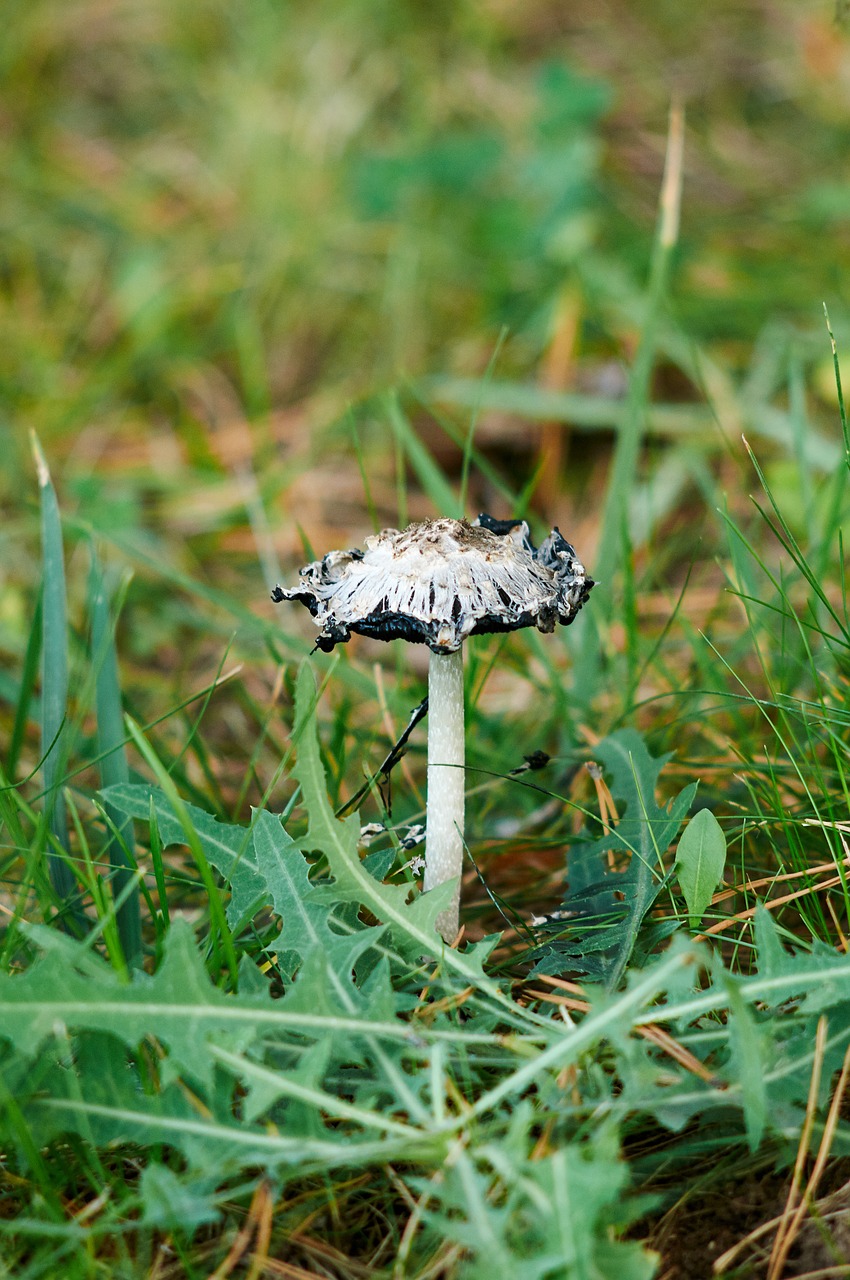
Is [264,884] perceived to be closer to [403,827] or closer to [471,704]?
[403,827]

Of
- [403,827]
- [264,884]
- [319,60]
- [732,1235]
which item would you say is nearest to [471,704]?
[403,827]

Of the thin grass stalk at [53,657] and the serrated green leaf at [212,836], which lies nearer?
the serrated green leaf at [212,836]

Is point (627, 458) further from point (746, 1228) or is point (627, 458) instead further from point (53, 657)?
point (746, 1228)

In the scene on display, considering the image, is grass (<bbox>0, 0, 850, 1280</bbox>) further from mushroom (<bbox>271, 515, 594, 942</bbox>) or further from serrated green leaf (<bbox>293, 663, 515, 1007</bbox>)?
mushroom (<bbox>271, 515, 594, 942</bbox>)

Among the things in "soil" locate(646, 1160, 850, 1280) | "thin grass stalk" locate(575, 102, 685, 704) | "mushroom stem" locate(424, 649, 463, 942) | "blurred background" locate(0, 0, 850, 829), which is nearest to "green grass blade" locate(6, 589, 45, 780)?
"blurred background" locate(0, 0, 850, 829)

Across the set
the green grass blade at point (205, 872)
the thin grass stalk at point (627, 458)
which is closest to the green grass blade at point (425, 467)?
the thin grass stalk at point (627, 458)

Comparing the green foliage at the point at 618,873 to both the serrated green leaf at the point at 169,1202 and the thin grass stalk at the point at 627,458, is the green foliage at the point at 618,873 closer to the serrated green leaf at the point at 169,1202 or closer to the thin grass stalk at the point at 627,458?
the thin grass stalk at the point at 627,458

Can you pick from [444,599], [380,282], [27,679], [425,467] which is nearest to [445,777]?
[444,599]
